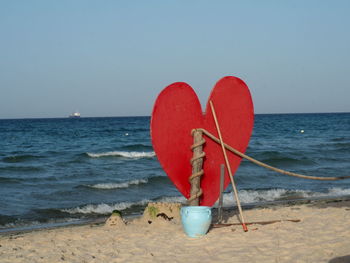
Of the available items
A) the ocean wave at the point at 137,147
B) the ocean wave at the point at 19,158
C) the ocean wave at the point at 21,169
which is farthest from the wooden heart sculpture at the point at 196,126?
the ocean wave at the point at 137,147

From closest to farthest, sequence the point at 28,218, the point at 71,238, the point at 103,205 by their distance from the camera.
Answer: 1. the point at 71,238
2. the point at 28,218
3. the point at 103,205

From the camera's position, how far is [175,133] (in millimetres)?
6312

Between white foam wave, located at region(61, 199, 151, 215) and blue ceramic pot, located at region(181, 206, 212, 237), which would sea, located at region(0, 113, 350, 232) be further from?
blue ceramic pot, located at region(181, 206, 212, 237)

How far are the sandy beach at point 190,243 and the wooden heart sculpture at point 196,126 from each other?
29.4 inches

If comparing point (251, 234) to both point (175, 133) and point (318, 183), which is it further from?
point (318, 183)

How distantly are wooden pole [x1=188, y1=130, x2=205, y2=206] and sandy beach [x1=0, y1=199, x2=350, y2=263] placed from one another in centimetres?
52

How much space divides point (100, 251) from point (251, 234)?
77.2 inches

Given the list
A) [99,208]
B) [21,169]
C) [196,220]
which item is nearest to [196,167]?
[196,220]

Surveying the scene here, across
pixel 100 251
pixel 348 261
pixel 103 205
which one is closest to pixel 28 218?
pixel 103 205

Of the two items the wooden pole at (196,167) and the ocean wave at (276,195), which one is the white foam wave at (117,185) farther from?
the wooden pole at (196,167)

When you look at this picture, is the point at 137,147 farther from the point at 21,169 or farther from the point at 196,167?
the point at 196,167

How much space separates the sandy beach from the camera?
5305 millimetres

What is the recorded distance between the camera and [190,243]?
598 centimetres

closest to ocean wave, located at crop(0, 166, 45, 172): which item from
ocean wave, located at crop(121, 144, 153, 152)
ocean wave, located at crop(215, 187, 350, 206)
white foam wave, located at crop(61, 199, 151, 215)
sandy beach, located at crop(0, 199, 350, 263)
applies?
white foam wave, located at crop(61, 199, 151, 215)
